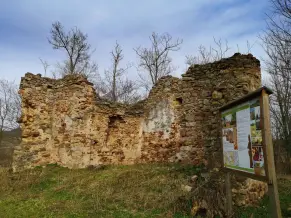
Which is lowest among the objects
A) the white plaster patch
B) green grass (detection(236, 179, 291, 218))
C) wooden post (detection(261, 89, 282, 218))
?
green grass (detection(236, 179, 291, 218))

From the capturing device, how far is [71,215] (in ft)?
15.5

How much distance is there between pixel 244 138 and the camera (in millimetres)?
3557

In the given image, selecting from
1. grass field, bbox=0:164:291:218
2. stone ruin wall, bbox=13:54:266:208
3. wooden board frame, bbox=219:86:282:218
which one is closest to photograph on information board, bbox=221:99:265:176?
wooden board frame, bbox=219:86:282:218

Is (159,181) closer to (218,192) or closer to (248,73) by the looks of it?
(218,192)

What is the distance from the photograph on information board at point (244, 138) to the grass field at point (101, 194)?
1452 mm

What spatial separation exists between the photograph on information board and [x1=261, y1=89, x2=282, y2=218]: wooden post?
0.11 m

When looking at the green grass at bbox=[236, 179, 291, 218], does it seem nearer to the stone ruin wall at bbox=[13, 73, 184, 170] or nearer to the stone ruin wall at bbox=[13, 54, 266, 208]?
the stone ruin wall at bbox=[13, 54, 266, 208]

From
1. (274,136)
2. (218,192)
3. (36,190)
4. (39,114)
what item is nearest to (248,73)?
(218,192)

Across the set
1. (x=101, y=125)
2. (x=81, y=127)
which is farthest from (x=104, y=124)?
(x=81, y=127)

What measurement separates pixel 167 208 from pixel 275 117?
1448 centimetres

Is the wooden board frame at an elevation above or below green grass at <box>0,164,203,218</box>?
above

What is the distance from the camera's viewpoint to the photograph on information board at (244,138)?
319cm

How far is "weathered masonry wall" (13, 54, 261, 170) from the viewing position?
782cm

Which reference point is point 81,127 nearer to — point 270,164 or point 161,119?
point 161,119
